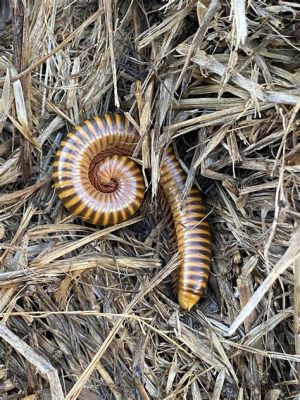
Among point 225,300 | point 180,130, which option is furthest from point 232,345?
point 180,130

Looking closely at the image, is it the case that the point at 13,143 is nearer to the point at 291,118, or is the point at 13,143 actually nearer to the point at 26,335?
the point at 26,335

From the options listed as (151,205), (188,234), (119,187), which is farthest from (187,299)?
(119,187)

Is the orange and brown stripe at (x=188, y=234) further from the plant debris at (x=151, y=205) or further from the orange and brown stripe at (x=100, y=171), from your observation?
the orange and brown stripe at (x=100, y=171)

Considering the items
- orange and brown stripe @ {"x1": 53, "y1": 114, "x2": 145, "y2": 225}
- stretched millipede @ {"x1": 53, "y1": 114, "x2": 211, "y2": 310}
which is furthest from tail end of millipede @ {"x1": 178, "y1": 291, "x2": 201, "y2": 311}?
orange and brown stripe @ {"x1": 53, "y1": 114, "x2": 145, "y2": 225}

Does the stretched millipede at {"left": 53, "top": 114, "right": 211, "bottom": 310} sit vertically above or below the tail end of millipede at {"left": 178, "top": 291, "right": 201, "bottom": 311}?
above

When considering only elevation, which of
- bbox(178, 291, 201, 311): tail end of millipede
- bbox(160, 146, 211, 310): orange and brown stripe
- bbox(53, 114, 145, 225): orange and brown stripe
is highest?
bbox(53, 114, 145, 225): orange and brown stripe

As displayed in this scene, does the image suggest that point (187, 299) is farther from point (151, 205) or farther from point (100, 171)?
point (100, 171)

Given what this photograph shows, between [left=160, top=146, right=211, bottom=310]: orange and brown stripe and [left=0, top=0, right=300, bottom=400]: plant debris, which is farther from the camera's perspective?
[left=160, top=146, right=211, bottom=310]: orange and brown stripe

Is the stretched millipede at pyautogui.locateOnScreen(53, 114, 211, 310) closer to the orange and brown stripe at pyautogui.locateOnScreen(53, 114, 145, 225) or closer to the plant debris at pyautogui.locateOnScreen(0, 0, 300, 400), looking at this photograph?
the orange and brown stripe at pyautogui.locateOnScreen(53, 114, 145, 225)
